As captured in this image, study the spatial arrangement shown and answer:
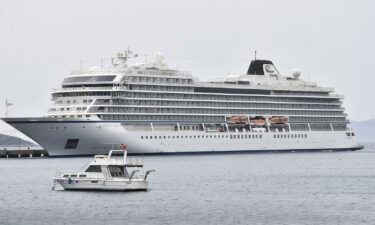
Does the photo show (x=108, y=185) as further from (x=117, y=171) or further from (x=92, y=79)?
(x=92, y=79)

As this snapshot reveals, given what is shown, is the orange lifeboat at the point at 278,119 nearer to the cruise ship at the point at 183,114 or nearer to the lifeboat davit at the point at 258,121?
the cruise ship at the point at 183,114

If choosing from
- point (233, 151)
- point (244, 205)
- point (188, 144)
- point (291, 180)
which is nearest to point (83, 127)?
point (188, 144)

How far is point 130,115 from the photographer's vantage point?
116938 mm

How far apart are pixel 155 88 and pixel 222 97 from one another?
1239cm

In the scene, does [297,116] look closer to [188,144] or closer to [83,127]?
[188,144]

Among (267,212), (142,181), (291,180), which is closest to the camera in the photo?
(267,212)

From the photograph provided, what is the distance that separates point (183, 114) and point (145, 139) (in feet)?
30.5

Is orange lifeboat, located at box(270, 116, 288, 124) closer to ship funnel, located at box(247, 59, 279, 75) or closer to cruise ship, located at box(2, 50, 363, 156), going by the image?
cruise ship, located at box(2, 50, 363, 156)

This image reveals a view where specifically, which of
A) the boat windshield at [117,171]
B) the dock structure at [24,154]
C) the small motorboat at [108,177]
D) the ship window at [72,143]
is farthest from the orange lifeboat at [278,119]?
the boat windshield at [117,171]

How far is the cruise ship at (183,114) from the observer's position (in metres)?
112

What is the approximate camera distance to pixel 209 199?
62938mm

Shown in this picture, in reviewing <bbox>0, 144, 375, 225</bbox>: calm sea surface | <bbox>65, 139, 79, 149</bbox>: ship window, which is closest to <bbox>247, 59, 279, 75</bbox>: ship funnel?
<bbox>65, 139, 79, 149</bbox>: ship window

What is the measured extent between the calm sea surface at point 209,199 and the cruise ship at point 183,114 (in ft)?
58.4

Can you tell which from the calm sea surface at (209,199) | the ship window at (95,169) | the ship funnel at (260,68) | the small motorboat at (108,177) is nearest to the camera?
the calm sea surface at (209,199)
